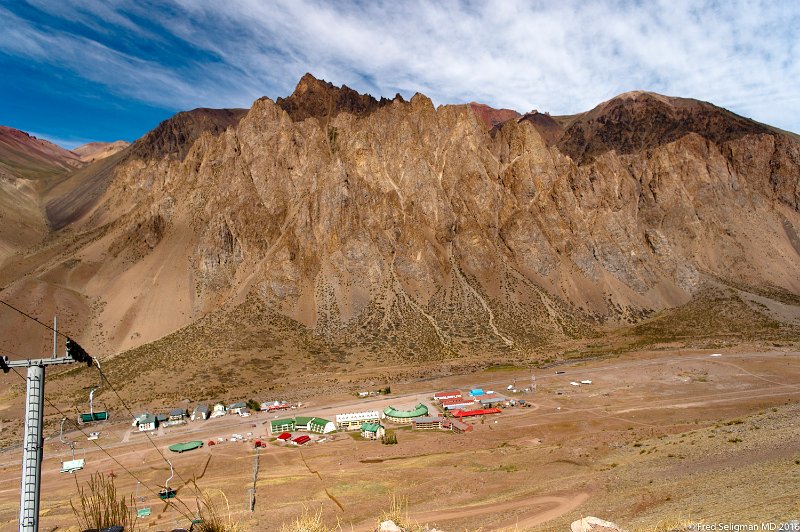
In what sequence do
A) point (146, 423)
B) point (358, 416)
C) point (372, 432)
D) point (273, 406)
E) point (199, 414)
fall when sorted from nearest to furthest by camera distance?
point (372, 432) → point (358, 416) → point (146, 423) → point (199, 414) → point (273, 406)

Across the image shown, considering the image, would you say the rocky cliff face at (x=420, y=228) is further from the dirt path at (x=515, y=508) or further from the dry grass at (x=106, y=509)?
the dry grass at (x=106, y=509)

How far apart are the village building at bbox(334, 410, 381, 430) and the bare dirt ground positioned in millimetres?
2300

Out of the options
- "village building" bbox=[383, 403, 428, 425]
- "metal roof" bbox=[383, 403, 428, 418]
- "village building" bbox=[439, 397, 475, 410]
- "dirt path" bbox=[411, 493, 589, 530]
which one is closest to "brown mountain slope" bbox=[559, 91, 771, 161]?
"village building" bbox=[439, 397, 475, 410]

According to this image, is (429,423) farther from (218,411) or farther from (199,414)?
(199,414)

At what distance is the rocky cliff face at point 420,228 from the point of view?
318ft

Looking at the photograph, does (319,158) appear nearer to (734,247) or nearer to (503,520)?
(503,520)

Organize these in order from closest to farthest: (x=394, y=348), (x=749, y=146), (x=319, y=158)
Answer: (x=394, y=348)
(x=319, y=158)
(x=749, y=146)

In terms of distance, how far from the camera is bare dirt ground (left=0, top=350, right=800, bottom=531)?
76.1ft

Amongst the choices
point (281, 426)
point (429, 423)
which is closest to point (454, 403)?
point (429, 423)

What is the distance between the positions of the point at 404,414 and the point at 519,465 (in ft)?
68.9

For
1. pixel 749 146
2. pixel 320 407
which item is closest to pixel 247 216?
pixel 320 407

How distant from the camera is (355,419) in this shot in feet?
171

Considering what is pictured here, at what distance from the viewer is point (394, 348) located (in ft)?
288

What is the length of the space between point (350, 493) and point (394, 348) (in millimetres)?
56620
